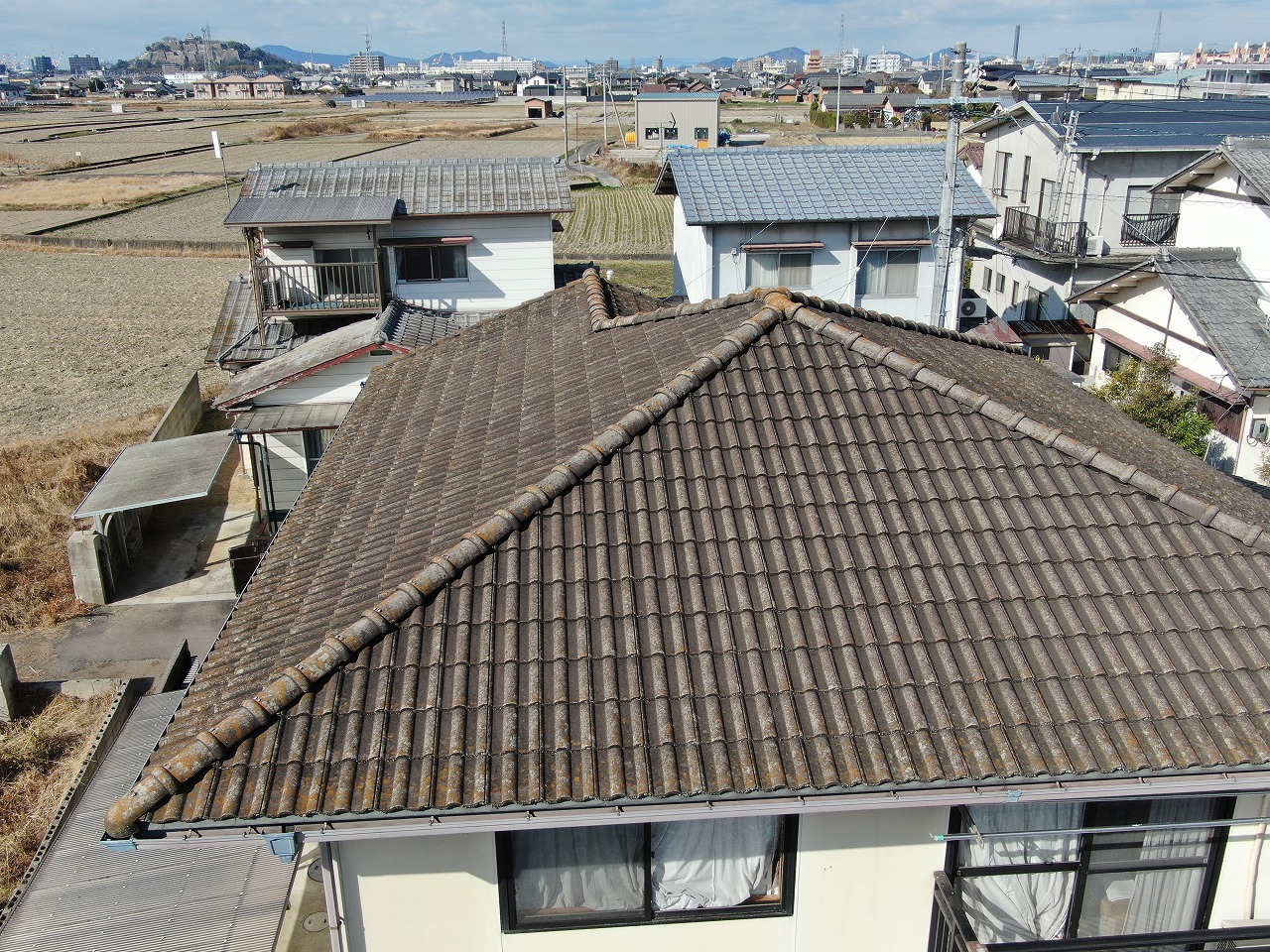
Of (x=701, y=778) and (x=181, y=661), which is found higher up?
(x=701, y=778)

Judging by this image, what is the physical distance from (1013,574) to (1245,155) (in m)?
17.5

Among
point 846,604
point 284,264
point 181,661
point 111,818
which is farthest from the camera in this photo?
point 284,264

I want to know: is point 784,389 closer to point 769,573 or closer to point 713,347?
point 713,347

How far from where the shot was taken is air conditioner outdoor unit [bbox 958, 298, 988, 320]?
76.1 ft

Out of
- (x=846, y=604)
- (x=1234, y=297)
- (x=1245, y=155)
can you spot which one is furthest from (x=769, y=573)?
(x=1245, y=155)

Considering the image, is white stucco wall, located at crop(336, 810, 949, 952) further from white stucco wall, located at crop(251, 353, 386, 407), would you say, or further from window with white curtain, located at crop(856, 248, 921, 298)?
window with white curtain, located at crop(856, 248, 921, 298)

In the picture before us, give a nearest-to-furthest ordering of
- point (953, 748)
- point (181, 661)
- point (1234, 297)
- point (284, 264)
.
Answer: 1. point (953, 748)
2. point (181, 661)
3. point (1234, 297)
4. point (284, 264)

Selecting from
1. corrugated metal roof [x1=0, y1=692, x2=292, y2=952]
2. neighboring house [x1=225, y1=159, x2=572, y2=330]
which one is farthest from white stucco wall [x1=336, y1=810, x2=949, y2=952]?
neighboring house [x1=225, y1=159, x2=572, y2=330]

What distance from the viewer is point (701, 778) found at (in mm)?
4473

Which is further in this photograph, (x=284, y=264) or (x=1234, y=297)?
(x=284, y=264)

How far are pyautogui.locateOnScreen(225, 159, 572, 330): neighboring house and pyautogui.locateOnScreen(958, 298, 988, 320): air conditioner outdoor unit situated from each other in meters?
9.65

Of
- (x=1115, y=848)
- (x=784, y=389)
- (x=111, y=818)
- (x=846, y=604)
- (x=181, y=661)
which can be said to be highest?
(x=784, y=389)

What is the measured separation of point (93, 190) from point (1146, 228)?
5369 cm

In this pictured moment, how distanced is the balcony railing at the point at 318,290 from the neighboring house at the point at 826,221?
7.08 meters
